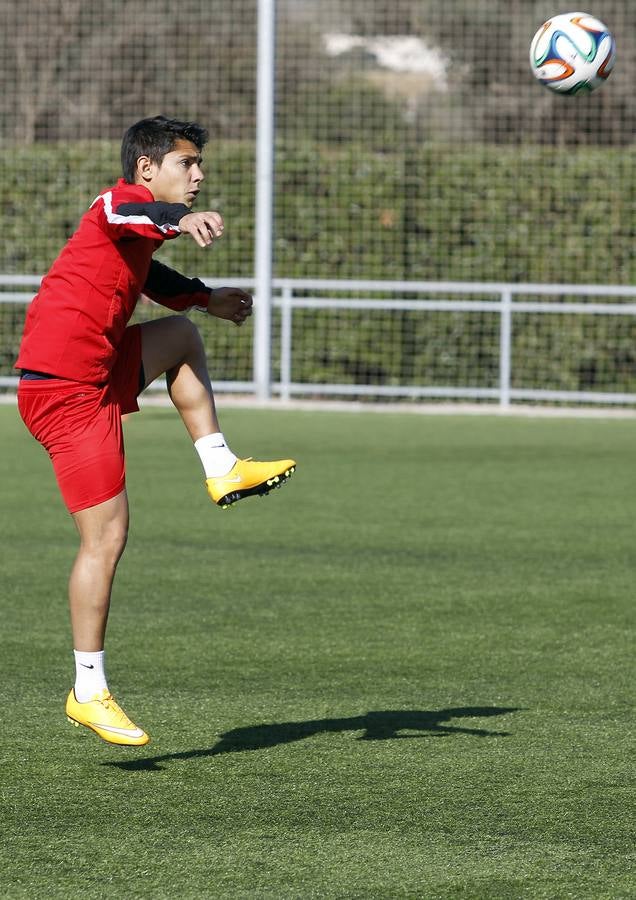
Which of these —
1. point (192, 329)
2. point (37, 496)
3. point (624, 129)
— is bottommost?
point (37, 496)

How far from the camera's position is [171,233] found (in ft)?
14.0

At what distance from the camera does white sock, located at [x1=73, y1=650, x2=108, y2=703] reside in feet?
14.8

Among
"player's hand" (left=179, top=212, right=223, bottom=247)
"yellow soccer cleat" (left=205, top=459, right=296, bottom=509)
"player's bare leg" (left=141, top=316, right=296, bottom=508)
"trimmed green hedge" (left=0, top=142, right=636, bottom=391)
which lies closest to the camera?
"player's hand" (left=179, top=212, right=223, bottom=247)

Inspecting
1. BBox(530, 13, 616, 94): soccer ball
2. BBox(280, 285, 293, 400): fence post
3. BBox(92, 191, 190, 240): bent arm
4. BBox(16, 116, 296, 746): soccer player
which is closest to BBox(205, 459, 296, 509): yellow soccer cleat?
BBox(16, 116, 296, 746): soccer player

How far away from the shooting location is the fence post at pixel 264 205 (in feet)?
55.7

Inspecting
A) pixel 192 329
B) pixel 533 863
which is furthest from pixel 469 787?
pixel 192 329

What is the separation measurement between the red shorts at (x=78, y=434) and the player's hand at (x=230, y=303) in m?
0.60

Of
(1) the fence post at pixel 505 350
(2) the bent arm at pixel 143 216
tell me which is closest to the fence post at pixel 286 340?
(1) the fence post at pixel 505 350

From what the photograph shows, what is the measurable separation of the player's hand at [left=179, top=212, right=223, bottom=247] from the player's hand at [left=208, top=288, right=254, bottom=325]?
0.86 m

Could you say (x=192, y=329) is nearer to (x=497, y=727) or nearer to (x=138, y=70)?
(x=497, y=727)

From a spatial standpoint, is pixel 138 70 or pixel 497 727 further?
pixel 138 70

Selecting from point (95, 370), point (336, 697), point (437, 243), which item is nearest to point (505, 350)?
point (437, 243)

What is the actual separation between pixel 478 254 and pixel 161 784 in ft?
45.7

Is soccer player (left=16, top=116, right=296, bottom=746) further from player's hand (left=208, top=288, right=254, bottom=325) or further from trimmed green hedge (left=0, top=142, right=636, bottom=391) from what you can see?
trimmed green hedge (left=0, top=142, right=636, bottom=391)
